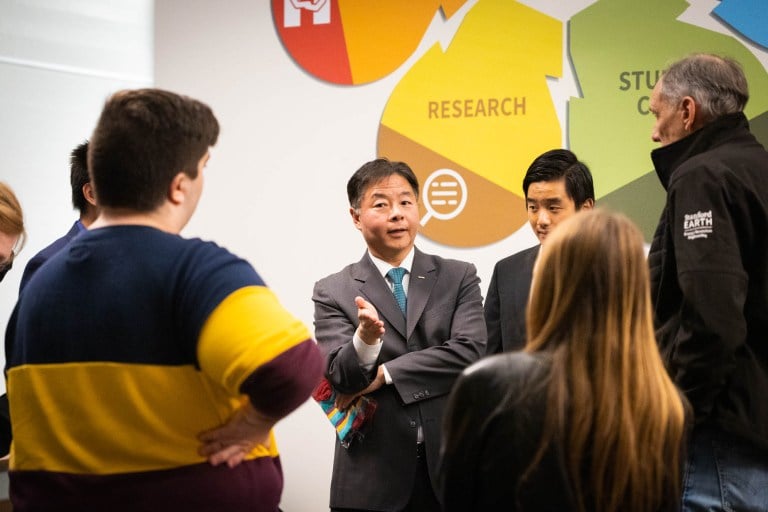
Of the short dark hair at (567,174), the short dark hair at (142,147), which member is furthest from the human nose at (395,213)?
the short dark hair at (142,147)

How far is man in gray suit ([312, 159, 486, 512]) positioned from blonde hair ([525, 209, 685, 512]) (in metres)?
1.03

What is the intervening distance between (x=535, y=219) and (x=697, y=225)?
899 mm

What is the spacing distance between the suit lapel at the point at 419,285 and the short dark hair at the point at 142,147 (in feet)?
4.46

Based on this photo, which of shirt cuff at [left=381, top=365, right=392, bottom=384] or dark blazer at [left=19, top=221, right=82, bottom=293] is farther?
shirt cuff at [left=381, top=365, right=392, bottom=384]

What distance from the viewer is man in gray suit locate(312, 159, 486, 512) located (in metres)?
2.69

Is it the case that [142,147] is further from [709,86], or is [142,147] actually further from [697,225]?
[709,86]

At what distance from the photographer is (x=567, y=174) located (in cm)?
313

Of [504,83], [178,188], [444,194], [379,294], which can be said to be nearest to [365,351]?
[379,294]

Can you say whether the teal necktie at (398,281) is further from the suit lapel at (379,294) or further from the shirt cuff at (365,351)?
the shirt cuff at (365,351)

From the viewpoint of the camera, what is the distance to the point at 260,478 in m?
1.61

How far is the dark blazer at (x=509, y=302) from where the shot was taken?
303cm

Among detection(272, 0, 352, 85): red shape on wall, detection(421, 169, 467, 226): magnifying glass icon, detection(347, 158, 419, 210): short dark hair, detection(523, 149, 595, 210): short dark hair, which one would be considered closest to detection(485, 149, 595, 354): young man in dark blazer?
detection(523, 149, 595, 210): short dark hair

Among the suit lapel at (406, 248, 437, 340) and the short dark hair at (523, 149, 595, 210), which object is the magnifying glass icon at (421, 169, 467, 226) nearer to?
the short dark hair at (523, 149, 595, 210)

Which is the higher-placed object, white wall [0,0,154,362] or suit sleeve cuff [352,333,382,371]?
white wall [0,0,154,362]
